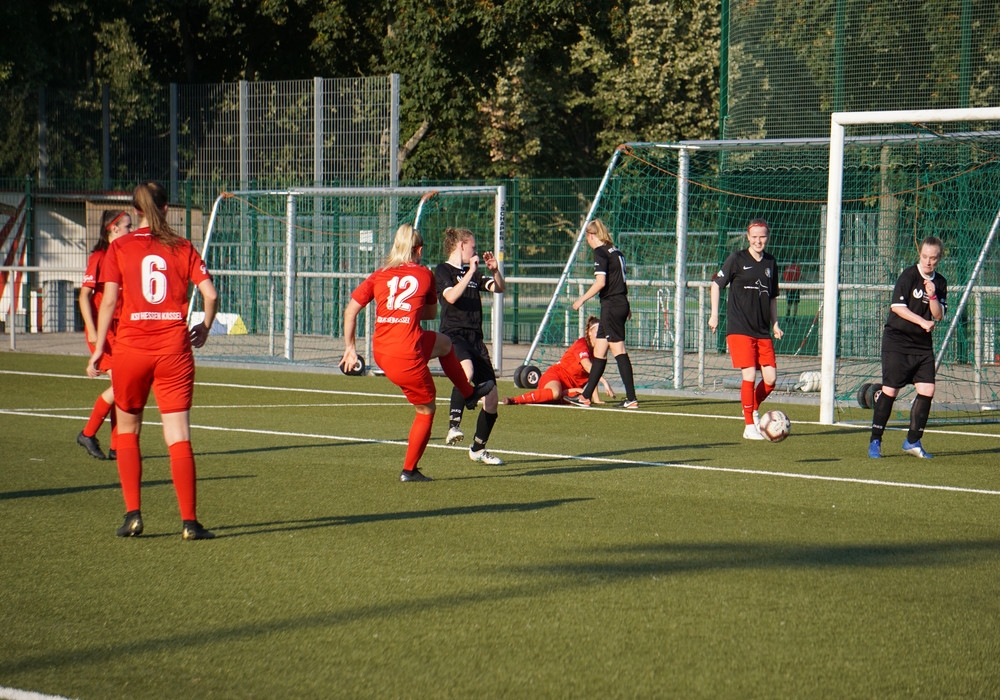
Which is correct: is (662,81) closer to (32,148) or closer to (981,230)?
(32,148)

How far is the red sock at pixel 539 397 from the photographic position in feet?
46.4

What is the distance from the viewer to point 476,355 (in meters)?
10.4

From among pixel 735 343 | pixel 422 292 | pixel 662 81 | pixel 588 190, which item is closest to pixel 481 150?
pixel 662 81

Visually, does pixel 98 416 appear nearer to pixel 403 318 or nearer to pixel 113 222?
pixel 113 222

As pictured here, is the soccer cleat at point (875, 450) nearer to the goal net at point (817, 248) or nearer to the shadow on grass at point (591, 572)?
the goal net at point (817, 248)

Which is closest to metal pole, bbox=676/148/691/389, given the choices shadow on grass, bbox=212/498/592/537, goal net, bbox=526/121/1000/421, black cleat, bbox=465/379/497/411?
goal net, bbox=526/121/1000/421

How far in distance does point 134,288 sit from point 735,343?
20.7 feet

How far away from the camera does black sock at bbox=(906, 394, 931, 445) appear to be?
10.1m

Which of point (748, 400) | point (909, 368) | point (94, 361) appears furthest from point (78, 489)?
point (909, 368)

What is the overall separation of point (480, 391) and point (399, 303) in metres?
1.70

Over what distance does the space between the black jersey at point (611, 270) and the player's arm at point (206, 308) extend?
7313mm

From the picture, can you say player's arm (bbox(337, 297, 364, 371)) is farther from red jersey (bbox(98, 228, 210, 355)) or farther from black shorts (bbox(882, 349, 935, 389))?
black shorts (bbox(882, 349, 935, 389))

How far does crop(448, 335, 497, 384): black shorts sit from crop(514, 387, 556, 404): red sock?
140 inches

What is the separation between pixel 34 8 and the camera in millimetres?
28562
